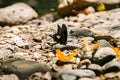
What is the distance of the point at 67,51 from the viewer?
21.5ft

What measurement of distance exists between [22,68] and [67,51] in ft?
4.51

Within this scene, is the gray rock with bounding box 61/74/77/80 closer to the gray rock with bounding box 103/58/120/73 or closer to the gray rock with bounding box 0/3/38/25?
the gray rock with bounding box 103/58/120/73

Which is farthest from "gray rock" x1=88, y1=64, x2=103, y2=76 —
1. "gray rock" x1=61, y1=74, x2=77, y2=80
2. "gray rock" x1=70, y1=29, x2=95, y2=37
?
"gray rock" x1=70, y1=29, x2=95, y2=37

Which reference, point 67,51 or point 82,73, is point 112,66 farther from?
point 67,51

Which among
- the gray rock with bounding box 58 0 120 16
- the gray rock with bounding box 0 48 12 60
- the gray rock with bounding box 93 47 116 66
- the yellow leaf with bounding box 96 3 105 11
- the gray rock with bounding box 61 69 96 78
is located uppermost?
the gray rock with bounding box 58 0 120 16

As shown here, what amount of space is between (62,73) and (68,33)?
2491mm

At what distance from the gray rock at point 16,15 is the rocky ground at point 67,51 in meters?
0.68

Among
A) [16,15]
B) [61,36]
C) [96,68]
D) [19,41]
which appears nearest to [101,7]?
[16,15]

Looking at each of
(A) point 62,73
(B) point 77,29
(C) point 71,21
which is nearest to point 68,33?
(B) point 77,29

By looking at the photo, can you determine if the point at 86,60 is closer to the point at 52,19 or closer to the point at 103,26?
the point at 103,26

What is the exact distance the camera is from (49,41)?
7.15 metres

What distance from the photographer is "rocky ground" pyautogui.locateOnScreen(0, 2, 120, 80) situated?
5.30 meters

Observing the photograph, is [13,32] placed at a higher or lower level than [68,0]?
lower

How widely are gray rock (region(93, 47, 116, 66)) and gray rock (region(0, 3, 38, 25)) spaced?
446cm
